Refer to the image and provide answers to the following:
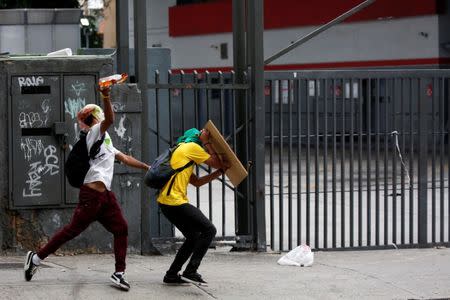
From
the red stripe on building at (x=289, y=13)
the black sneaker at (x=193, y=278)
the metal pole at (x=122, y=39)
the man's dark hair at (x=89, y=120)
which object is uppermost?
the red stripe on building at (x=289, y=13)

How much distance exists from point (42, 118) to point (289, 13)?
83.8ft

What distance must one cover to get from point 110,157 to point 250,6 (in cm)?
327

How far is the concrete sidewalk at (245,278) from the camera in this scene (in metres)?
8.48

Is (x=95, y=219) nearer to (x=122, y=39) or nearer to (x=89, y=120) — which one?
(x=89, y=120)

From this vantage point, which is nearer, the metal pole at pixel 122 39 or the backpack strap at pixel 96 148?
the backpack strap at pixel 96 148

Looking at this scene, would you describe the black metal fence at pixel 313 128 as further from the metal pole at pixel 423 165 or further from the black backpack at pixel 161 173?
the black backpack at pixel 161 173

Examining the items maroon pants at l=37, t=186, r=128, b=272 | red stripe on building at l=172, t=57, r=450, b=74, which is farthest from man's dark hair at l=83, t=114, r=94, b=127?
red stripe on building at l=172, t=57, r=450, b=74

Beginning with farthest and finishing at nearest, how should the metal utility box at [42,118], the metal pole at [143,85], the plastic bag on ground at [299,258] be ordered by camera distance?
the metal pole at [143,85] → the plastic bag on ground at [299,258] → the metal utility box at [42,118]

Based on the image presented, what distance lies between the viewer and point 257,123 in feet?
35.8

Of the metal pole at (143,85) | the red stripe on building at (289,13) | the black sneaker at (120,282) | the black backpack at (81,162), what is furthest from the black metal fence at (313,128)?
the red stripe on building at (289,13)

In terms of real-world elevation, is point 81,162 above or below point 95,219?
above

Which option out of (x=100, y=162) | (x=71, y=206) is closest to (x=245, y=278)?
(x=100, y=162)

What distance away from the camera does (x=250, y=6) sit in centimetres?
1105

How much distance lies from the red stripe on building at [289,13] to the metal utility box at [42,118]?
2180 cm
